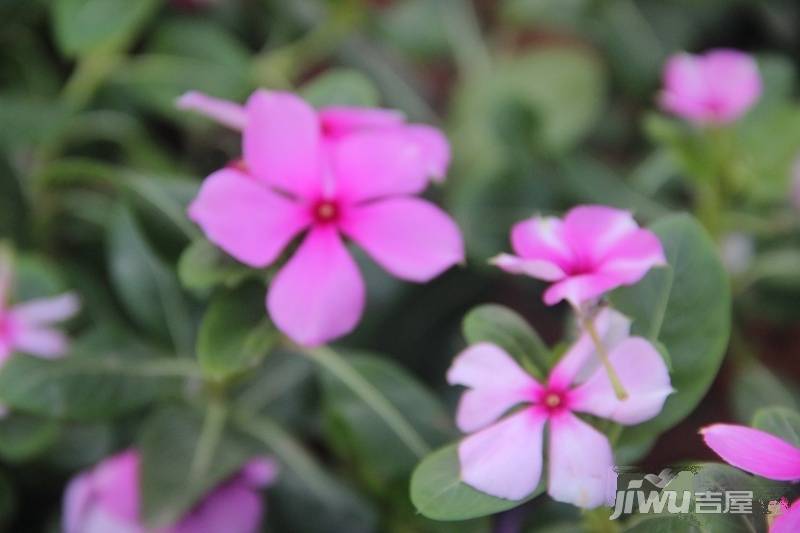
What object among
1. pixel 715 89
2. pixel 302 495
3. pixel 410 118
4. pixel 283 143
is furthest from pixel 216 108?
pixel 410 118

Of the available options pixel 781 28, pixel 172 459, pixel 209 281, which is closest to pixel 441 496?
pixel 209 281

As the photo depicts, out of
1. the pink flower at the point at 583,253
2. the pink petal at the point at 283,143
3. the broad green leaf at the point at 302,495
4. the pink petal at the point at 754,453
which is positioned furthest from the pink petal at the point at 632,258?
the broad green leaf at the point at 302,495

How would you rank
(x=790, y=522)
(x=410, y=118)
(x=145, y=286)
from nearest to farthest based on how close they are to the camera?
(x=790, y=522) < (x=145, y=286) < (x=410, y=118)

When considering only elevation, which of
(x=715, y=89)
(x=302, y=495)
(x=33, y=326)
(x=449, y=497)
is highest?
(x=715, y=89)

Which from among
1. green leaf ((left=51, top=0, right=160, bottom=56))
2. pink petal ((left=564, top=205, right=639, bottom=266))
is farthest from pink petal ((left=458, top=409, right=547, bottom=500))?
green leaf ((left=51, top=0, right=160, bottom=56))

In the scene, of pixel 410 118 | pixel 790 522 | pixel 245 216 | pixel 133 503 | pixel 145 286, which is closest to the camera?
pixel 790 522

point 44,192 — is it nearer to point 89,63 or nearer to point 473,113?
point 89,63

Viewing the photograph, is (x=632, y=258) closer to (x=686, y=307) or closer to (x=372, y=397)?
(x=686, y=307)

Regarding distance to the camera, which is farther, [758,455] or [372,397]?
[372,397]
